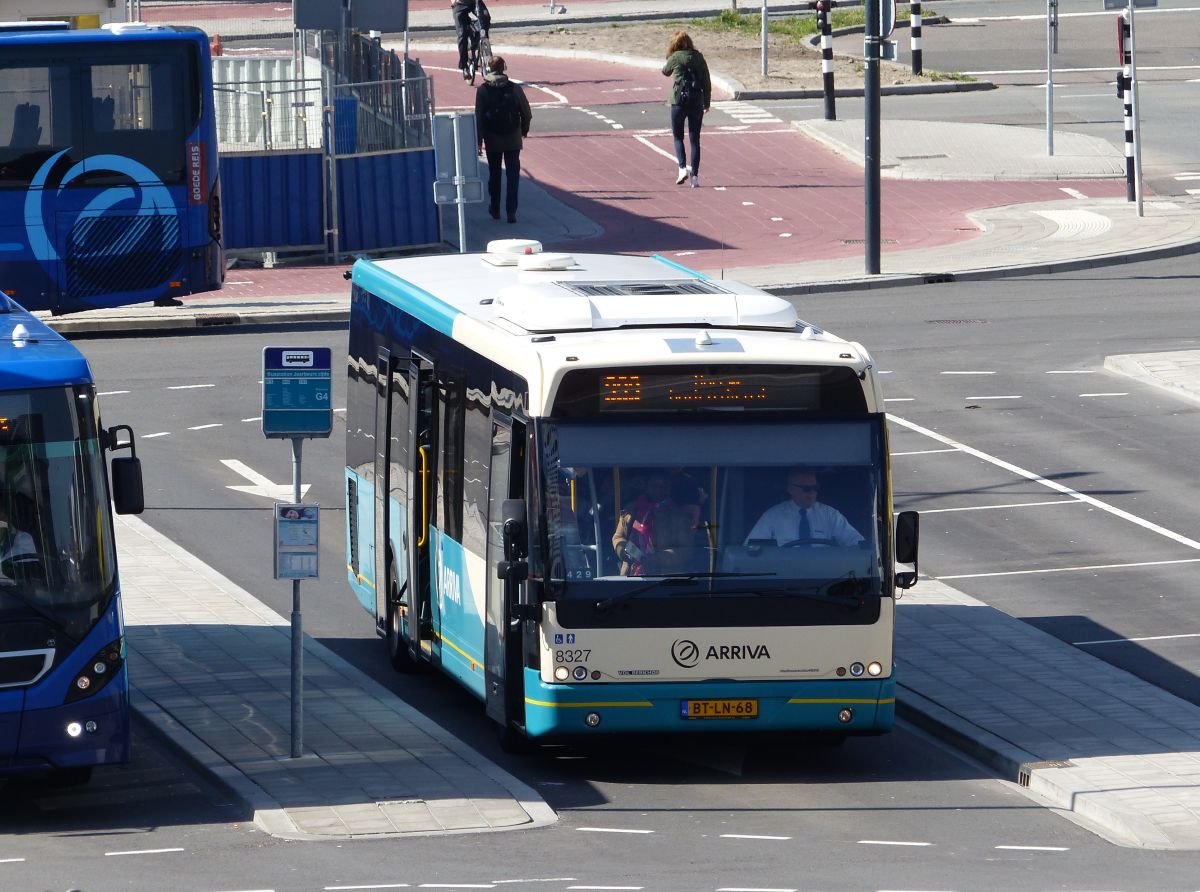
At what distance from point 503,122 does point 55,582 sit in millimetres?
23536

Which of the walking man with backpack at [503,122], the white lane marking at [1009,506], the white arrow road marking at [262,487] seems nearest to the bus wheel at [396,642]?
the white arrow road marking at [262,487]

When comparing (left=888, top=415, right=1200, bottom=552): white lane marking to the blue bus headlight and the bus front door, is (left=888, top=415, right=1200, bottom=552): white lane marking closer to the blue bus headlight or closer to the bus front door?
the bus front door

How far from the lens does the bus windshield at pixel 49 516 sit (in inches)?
460

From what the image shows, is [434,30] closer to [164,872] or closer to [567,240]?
[567,240]

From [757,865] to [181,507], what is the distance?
10058 millimetres

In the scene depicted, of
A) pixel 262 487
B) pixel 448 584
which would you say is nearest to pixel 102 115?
pixel 262 487

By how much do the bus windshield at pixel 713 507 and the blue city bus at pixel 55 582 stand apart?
2294 millimetres

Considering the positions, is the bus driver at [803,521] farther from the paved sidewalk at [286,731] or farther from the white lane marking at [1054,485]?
the white lane marking at [1054,485]

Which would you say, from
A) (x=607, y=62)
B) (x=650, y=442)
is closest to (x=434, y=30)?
(x=607, y=62)

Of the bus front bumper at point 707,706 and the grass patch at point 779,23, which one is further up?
the grass patch at point 779,23

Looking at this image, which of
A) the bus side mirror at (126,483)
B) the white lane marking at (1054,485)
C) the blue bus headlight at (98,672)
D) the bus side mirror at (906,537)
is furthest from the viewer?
the white lane marking at (1054,485)

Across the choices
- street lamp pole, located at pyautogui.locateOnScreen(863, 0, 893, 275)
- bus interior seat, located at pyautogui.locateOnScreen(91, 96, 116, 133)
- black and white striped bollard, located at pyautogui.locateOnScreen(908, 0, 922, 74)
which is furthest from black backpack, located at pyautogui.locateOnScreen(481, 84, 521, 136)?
black and white striped bollard, located at pyautogui.locateOnScreen(908, 0, 922, 74)

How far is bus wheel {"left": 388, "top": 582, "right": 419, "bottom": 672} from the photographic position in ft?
49.8

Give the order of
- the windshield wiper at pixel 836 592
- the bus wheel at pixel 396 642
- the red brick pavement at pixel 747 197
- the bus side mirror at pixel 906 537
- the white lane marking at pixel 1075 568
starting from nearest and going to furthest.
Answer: the windshield wiper at pixel 836 592 < the bus side mirror at pixel 906 537 < the bus wheel at pixel 396 642 < the white lane marking at pixel 1075 568 < the red brick pavement at pixel 747 197
